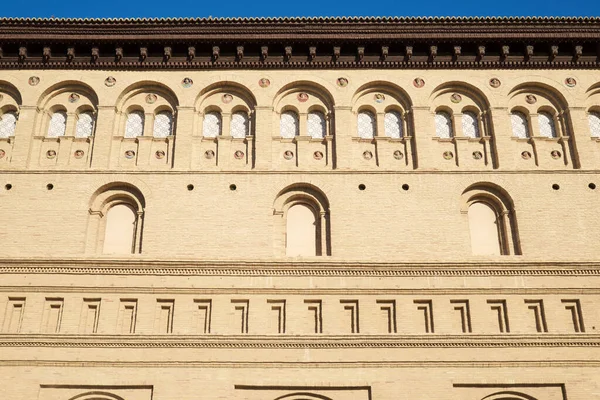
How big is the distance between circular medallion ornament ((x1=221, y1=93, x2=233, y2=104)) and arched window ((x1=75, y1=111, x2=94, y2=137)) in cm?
287

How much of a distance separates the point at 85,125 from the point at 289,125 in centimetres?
441

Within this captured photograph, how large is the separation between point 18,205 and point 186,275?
3788mm

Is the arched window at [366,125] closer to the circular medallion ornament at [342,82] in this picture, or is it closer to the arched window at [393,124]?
the arched window at [393,124]

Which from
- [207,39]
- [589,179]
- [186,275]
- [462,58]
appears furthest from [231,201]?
[589,179]

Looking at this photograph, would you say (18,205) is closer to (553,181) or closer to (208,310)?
(208,310)

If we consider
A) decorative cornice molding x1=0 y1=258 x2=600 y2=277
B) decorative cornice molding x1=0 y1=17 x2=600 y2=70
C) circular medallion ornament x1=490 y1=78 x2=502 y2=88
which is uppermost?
decorative cornice molding x1=0 y1=17 x2=600 y2=70

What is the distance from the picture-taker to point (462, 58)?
17.4 meters

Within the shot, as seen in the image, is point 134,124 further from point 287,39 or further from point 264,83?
point 287,39

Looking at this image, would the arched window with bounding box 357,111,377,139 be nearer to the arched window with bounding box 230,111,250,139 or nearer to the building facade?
the building facade

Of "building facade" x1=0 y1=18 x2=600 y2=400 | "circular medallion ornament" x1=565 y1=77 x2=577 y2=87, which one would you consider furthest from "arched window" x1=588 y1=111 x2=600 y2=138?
"circular medallion ornament" x1=565 y1=77 x2=577 y2=87

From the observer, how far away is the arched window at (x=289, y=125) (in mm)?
16672

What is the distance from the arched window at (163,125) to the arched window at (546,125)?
7.98 meters

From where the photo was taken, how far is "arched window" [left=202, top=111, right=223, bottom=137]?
54.8 ft

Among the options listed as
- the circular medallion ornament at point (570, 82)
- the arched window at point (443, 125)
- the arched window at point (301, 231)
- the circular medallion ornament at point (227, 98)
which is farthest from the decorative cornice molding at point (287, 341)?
the circular medallion ornament at point (570, 82)
